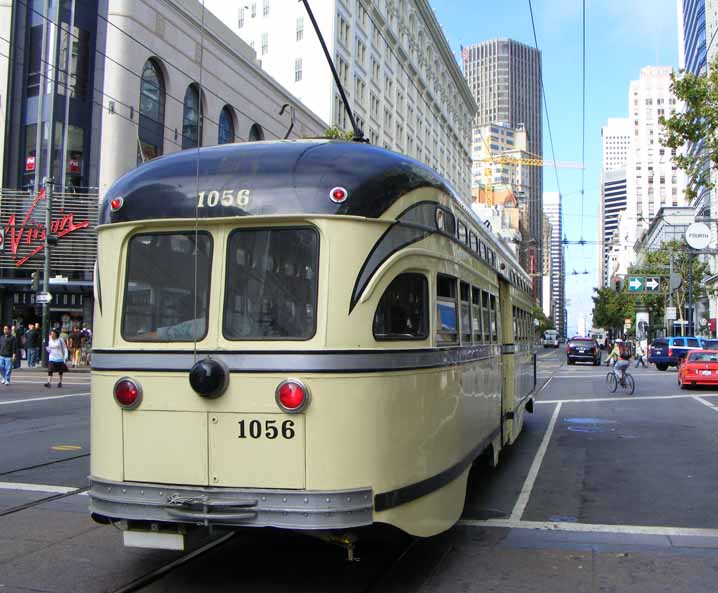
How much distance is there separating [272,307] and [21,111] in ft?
104

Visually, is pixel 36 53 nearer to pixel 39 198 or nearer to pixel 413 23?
pixel 39 198

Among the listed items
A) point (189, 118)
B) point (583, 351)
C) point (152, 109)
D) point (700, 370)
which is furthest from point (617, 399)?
point (189, 118)

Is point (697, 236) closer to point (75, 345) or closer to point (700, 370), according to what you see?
point (700, 370)

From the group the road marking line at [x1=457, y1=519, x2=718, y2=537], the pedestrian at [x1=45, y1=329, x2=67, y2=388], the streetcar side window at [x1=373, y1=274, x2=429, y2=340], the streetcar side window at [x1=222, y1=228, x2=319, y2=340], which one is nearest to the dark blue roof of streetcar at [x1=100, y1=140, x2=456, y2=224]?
the streetcar side window at [x1=222, y1=228, x2=319, y2=340]

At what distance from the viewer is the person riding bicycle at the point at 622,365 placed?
840 inches

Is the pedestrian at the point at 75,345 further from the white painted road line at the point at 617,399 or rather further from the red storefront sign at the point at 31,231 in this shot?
the white painted road line at the point at 617,399

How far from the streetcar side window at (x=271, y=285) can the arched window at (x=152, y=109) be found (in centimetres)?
2806

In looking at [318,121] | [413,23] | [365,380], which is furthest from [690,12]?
[365,380]

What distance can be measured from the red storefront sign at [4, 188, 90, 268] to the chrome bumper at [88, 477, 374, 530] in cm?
2776

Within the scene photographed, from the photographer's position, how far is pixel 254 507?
435 centimetres

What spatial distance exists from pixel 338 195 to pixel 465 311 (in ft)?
7.39

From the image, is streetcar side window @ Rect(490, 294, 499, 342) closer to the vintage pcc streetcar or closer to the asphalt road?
the asphalt road

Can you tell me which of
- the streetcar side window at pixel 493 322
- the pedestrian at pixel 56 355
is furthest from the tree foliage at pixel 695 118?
the pedestrian at pixel 56 355

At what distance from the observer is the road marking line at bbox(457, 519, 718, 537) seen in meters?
6.68
